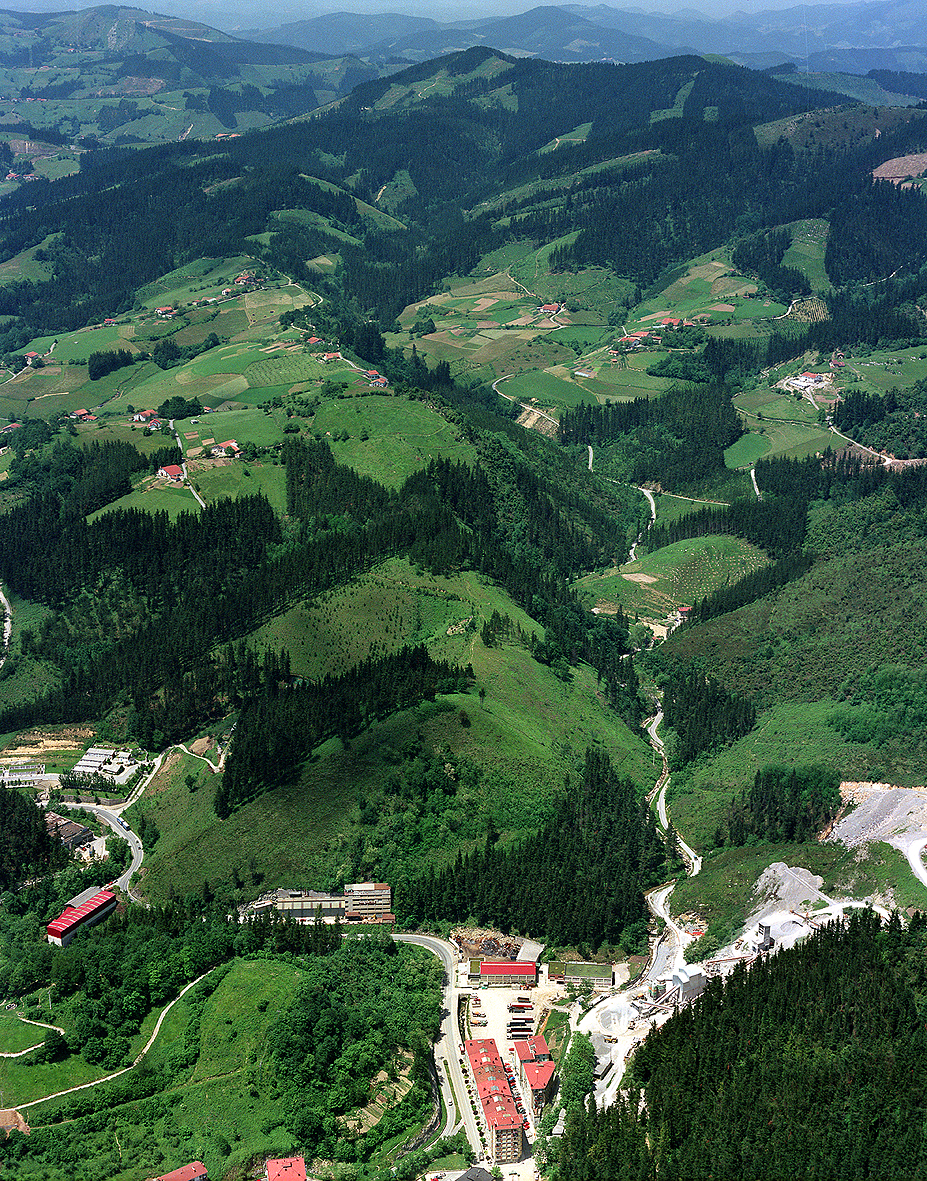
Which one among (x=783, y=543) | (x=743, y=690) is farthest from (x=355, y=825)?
(x=783, y=543)

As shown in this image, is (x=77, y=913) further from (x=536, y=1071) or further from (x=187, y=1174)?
(x=536, y=1071)

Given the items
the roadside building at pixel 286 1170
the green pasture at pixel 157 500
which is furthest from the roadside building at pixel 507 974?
the green pasture at pixel 157 500

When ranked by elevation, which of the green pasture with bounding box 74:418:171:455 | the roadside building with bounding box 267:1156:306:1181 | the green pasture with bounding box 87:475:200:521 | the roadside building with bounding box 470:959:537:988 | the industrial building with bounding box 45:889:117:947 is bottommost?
the roadside building with bounding box 470:959:537:988

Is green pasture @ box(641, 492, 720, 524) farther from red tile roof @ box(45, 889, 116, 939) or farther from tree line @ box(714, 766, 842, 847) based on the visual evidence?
red tile roof @ box(45, 889, 116, 939)

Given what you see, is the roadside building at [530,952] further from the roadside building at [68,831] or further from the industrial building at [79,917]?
the roadside building at [68,831]

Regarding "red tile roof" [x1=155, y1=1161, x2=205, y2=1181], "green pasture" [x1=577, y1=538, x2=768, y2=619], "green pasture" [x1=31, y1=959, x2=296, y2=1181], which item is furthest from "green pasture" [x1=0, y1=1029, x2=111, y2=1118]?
"green pasture" [x1=577, y1=538, x2=768, y2=619]

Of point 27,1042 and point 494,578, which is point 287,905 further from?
point 494,578

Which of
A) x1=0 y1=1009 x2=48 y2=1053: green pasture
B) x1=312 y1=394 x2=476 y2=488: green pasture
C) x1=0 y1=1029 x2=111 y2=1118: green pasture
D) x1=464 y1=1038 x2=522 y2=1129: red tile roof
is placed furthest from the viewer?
x1=312 y1=394 x2=476 y2=488: green pasture
